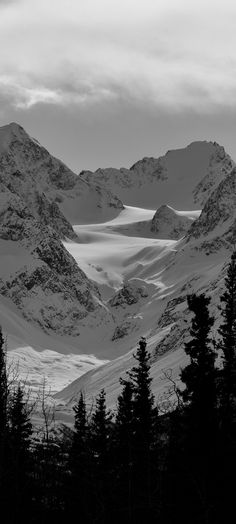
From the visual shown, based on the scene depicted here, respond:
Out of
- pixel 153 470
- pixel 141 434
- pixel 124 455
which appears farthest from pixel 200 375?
pixel 141 434

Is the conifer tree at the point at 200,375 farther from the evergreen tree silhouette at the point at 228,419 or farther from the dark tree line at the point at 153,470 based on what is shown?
the evergreen tree silhouette at the point at 228,419

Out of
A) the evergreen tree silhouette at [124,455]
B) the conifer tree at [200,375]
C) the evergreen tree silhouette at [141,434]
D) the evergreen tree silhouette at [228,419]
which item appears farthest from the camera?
the evergreen tree silhouette at [141,434]

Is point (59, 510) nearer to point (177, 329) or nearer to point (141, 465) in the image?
point (141, 465)

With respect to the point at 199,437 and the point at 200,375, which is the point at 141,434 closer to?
the point at 200,375

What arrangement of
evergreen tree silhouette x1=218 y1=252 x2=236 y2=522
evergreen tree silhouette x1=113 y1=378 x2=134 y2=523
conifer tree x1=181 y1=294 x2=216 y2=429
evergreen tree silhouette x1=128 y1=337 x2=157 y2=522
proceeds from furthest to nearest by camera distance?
evergreen tree silhouette x1=128 y1=337 x2=157 y2=522 → evergreen tree silhouette x1=113 y1=378 x2=134 y2=523 → conifer tree x1=181 y1=294 x2=216 y2=429 → evergreen tree silhouette x1=218 y1=252 x2=236 y2=522

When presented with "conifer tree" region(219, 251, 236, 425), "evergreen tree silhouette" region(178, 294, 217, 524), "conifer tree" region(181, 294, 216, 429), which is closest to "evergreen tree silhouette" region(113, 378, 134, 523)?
"evergreen tree silhouette" region(178, 294, 217, 524)

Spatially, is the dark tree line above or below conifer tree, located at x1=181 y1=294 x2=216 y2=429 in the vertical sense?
below

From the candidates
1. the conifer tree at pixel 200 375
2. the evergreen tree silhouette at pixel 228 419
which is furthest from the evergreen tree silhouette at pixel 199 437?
the evergreen tree silhouette at pixel 228 419

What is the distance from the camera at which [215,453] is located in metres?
39.8

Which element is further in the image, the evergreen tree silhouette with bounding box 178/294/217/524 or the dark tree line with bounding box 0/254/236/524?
the evergreen tree silhouette with bounding box 178/294/217/524

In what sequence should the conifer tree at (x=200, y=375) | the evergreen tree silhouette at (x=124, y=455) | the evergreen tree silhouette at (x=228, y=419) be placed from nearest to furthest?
the evergreen tree silhouette at (x=228, y=419), the conifer tree at (x=200, y=375), the evergreen tree silhouette at (x=124, y=455)

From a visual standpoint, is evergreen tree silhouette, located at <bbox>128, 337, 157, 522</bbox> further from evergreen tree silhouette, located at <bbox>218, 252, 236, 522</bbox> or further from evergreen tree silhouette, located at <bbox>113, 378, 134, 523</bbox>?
evergreen tree silhouette, located at <bbox>218, 252, 236, 522</bbox>

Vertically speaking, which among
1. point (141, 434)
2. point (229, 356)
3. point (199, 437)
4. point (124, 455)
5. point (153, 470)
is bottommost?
point (153, 470)

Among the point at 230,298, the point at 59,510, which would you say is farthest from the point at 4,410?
the point at 230,298
